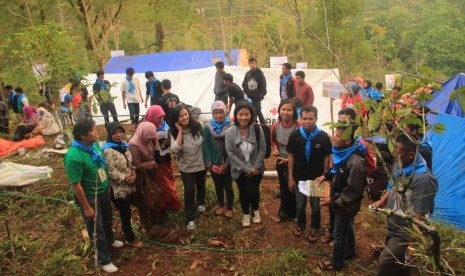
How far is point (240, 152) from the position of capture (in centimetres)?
414

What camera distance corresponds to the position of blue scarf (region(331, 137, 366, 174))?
10.6 feet

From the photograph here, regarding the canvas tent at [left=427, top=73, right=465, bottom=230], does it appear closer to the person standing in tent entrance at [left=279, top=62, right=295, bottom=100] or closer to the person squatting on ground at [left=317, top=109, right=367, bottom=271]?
the person standing in tent entrance at [left=279, top=62, right=295, bottom=100]

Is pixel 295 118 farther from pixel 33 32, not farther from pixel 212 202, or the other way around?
pixel 33 32

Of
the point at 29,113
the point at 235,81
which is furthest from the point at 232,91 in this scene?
the point at 29,113

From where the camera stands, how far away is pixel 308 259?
387cm

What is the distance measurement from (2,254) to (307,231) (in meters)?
3.67

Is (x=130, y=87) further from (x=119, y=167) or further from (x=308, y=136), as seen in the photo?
(x=308, y=136)

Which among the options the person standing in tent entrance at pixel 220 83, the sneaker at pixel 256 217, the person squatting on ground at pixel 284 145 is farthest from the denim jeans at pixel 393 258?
the person standing in tent entrance at pixel 220 83

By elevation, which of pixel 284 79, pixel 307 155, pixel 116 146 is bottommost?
pixel 307 155

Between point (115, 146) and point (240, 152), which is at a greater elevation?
point (115, 146)

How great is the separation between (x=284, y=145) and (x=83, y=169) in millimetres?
2249

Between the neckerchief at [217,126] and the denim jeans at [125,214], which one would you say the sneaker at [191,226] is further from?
the neckerchief at [217,126]

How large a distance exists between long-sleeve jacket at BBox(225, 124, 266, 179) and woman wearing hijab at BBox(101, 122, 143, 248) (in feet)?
3.69

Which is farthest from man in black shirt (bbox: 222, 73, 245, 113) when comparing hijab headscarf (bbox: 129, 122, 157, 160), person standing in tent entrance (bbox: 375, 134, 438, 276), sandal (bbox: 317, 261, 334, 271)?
person standing in tent entrance (bbox: 375, 134, 438, 276)
